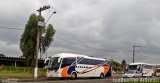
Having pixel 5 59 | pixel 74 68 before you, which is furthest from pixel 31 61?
pixel 5 59

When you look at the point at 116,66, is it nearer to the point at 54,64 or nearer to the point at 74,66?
the point at 74,66

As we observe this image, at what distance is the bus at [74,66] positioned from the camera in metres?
43.6

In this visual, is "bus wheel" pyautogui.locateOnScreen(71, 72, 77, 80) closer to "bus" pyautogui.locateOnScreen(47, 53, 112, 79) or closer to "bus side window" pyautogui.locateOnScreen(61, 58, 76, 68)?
"bus" pyautogui.locateOnScreen(47, 53, 112, 79)

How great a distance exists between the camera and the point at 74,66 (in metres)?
45.3

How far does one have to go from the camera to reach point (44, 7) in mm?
50531

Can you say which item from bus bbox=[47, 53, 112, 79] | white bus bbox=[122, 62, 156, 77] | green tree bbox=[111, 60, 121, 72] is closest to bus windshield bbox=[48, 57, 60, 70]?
bus bbox=[47, 53, 112, 79]

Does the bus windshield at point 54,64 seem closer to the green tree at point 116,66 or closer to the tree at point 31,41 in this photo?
the tree at point 31,41

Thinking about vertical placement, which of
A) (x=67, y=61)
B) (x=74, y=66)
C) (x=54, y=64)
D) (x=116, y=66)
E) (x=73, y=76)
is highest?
(x=67, y=61)

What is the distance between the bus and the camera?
43.6 m

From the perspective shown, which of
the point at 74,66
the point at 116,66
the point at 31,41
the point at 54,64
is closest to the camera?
the point at 54,64

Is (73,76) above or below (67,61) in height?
below

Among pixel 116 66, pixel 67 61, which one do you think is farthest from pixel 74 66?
pixel 116 66

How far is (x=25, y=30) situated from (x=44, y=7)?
1609cm

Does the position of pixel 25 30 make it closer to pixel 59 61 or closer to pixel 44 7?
pixel 44 7
